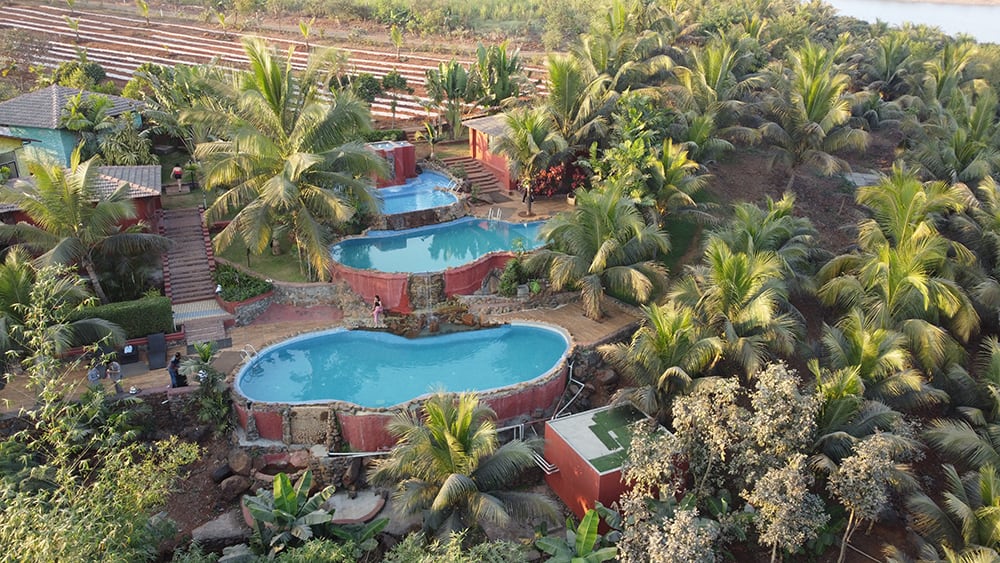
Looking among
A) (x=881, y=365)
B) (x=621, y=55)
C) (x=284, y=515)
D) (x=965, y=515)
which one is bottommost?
(x=284, y=515)

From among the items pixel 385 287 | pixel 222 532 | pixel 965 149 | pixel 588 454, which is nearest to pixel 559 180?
pixel 385 287

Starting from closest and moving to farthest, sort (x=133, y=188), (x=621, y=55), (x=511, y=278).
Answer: (x=133, y=188) → (x=511, y=278) → (x=621, y=55)

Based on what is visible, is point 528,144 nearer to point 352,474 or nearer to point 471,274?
point 471,274

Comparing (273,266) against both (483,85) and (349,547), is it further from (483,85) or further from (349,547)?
(483,85)

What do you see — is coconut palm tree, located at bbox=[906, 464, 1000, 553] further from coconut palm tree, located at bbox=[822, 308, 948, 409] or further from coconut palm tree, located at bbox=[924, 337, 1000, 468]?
coconut palm tree, located at bbox=[822, 308, 948, 409]

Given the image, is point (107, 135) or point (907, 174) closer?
point (907, 174)

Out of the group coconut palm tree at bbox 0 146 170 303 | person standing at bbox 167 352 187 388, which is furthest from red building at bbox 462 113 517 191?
person standing at bbox 167 352 187 388

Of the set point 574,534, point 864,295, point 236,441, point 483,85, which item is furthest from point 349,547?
point 483,85
